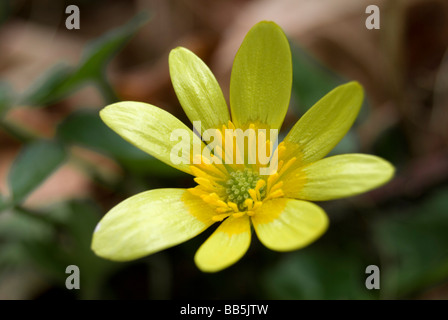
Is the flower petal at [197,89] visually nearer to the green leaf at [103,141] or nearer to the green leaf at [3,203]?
the green leaf at [103,141]

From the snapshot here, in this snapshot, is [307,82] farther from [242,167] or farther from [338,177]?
[338,177]

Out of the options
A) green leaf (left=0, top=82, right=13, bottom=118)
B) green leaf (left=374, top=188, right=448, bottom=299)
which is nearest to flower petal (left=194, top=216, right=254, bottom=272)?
green leaf (left=374, top=188, right=448, bottom=299)

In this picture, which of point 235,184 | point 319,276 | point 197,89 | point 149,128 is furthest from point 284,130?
point 149,128

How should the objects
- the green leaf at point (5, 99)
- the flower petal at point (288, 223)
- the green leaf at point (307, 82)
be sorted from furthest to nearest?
the green leaf at point (307, 82) < the green leaf at point (5, 99) < the flower petal at point (288, 223)

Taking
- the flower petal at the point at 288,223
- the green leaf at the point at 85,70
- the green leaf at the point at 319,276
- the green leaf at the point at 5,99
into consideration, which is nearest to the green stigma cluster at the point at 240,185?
the flower petal at the point at 288,223

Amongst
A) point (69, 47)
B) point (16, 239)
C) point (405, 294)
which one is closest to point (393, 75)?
point (405, 294)
